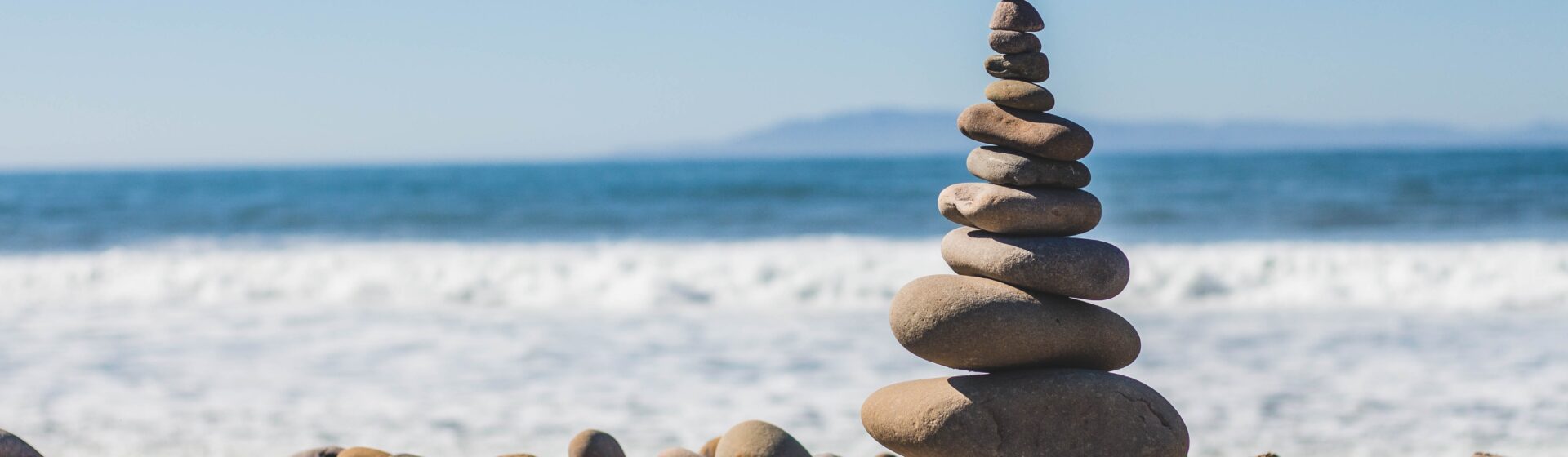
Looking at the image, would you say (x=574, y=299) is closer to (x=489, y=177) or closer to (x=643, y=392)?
(x=643, y=392)

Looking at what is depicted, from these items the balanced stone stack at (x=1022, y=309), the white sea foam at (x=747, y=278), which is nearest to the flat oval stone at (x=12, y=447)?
the balanced stone stack at (x=1022, y=309)

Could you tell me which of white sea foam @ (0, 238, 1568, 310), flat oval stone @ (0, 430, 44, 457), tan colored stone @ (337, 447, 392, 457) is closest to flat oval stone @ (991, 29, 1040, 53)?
tan colored stone @ (337, 447, 392, 457)

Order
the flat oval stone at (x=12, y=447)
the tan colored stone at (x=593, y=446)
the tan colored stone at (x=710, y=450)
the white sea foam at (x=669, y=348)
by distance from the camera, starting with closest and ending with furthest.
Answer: the flat oval stone at (x=12, y=447)
the tan colored stone at (x=593, y=446)
the tan colored stone at (x=710, y=450)
the white sea foam at (x=669, y=348)

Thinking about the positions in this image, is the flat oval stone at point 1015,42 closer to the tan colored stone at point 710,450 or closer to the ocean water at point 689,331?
the tan colored stone at point 710,450

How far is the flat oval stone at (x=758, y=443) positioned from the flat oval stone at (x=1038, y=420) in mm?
510

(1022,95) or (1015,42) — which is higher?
(1015,42)

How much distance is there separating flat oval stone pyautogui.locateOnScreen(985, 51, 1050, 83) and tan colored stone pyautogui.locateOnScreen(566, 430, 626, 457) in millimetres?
1810

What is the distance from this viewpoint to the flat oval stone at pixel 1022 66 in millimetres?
3654

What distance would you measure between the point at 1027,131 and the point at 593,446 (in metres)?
1.80

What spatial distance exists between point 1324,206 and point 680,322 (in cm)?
1503

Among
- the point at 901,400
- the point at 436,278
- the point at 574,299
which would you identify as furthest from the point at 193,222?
the point at 901,400

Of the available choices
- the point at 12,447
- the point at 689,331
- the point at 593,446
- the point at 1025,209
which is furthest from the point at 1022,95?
the point at 689,331

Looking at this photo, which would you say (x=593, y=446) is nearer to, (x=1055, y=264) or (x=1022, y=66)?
(x=1055, y=264)

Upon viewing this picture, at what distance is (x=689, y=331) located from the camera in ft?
28.5
